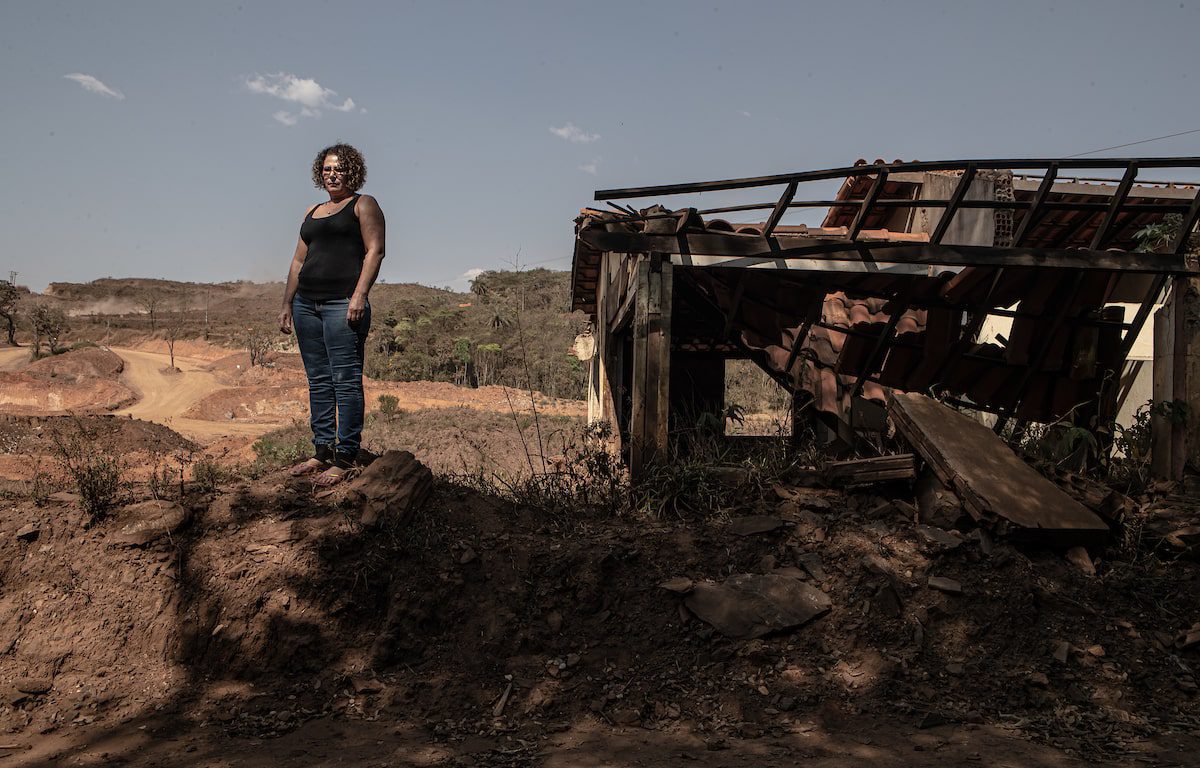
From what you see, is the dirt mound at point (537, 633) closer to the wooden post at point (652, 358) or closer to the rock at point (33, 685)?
the rock at point (33, 685)

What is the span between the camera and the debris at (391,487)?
4098mm

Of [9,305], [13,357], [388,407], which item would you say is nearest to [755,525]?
[388,407]

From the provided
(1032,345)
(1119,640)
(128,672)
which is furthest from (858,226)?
(128,672)

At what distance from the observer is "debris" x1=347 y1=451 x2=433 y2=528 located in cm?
410

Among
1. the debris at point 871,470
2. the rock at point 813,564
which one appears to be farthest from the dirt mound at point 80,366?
the rock at point 813,564

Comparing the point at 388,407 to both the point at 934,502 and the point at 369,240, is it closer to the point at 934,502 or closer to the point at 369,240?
the point at 369,240

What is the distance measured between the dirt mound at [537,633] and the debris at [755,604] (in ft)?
0.26

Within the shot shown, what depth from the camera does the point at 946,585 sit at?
3.99 m

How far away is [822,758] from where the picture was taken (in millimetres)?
2951

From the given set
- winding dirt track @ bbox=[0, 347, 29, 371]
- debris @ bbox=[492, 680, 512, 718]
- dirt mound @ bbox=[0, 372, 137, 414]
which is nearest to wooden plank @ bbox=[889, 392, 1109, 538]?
debris @ bbox=[492, 680, 512, 718]

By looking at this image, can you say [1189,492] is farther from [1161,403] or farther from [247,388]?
[247,388]

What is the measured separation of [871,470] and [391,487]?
9.97ft

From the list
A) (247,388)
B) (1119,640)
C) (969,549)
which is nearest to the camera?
(1119,640)

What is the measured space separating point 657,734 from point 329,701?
1.47m
